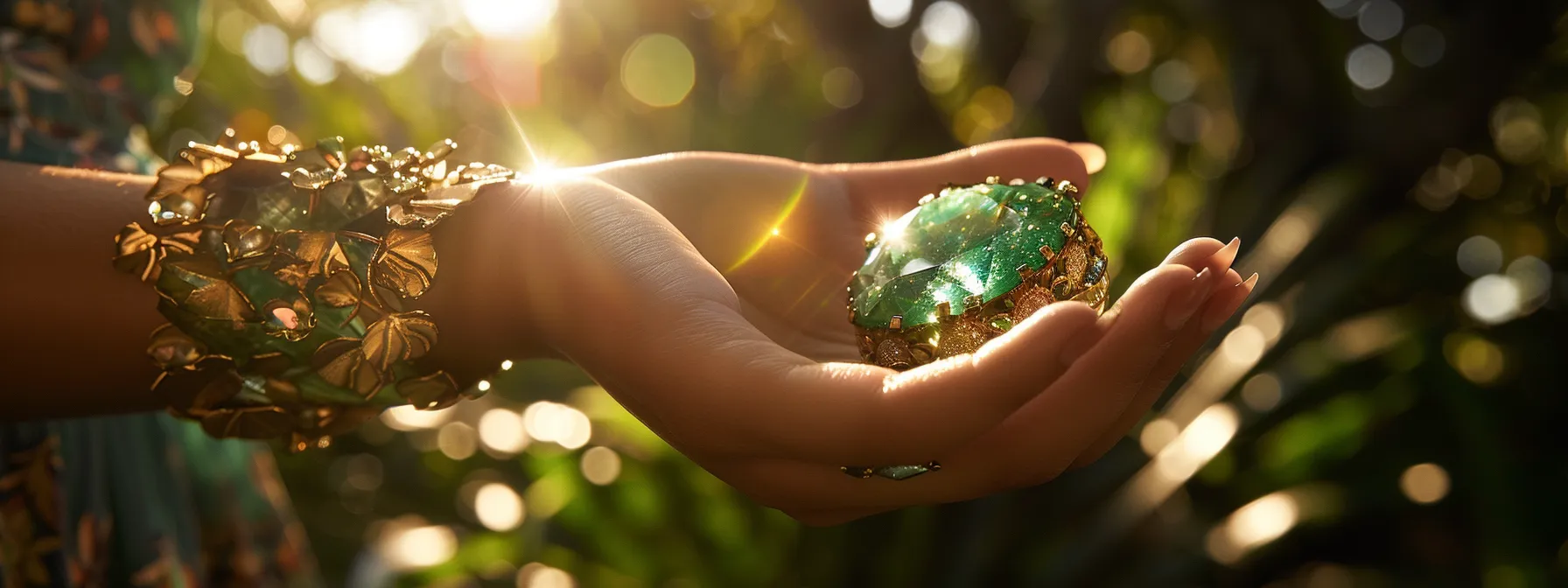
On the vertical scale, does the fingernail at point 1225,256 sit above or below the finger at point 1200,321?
above

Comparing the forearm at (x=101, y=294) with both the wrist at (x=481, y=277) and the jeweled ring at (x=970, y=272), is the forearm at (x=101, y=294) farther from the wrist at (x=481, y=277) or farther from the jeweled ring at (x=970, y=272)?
the jeweled ring at (x=970, y=272)

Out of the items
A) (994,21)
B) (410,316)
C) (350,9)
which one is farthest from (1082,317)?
(350,9)

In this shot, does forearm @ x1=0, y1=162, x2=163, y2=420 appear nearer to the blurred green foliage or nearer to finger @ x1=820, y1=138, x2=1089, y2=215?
finger @ x1=820, y1=138, x2=1089, y2=215

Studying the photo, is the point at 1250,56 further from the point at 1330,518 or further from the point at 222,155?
the point at 222,155

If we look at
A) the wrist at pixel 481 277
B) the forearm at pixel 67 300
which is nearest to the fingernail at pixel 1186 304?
the wrist at pixel 481 277

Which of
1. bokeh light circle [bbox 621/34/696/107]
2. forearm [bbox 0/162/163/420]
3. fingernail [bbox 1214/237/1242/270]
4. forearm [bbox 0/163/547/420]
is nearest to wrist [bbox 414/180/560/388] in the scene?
forearm [bbox 0/163/547/420]
